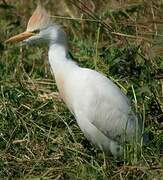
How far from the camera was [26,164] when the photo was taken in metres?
4.62

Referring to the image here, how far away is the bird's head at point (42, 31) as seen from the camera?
480cm

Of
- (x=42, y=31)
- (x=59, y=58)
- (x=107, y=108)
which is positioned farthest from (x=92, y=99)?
(x=42, y=31)

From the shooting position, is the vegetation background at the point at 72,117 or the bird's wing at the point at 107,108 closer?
the vegetation background at the point at 72,117

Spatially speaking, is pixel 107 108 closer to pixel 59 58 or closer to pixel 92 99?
pixel 92 99

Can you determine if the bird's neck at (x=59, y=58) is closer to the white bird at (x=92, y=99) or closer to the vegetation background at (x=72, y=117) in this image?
the white bird at (x=92, y=99)

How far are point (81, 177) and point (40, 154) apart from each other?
0.60 metres

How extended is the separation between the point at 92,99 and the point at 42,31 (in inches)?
23.3

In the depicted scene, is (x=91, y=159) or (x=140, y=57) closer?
(x=91, y=159)

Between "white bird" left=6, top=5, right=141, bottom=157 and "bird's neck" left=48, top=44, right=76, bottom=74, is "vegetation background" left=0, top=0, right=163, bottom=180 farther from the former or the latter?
"bird's neck" left=48, top=44, right=76, bottom=74

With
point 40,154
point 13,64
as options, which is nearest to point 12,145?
point 40,154

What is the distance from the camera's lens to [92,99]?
15.0 ft

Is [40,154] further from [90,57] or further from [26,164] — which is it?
[90,57]

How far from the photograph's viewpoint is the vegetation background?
Answer: 4402 mm

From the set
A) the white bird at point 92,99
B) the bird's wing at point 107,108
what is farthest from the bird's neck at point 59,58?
the bird's wing at point 107,108
